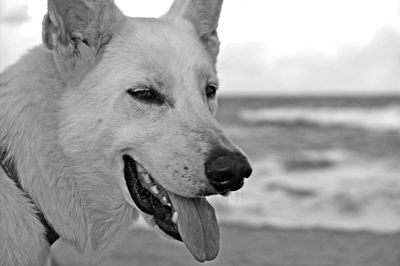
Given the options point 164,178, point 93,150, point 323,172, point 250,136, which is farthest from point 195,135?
point 250,136

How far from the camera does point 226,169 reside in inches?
114

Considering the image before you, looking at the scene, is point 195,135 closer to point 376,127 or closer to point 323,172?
point 323,172

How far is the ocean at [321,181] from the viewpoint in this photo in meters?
9.91

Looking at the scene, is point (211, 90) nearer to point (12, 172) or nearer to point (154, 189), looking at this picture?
point (154, 189)

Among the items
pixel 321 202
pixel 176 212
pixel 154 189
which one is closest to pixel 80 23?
pixel 154 189

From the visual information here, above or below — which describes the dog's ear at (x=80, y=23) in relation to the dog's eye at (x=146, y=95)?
above

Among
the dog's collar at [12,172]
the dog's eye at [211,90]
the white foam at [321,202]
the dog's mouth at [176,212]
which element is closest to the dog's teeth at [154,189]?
the dog's mouth at [176,212]

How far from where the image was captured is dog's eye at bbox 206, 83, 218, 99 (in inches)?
135

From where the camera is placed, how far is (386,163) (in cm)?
1449

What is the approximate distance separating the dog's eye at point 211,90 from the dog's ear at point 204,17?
1.06 feet

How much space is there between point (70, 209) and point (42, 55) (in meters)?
0.72

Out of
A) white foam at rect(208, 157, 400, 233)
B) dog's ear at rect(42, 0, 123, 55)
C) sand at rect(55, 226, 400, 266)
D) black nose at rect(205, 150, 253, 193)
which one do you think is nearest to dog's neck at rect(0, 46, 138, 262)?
dog's ear at rect(42, 0, 123, 55)

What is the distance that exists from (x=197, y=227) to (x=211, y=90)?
0.73 meters

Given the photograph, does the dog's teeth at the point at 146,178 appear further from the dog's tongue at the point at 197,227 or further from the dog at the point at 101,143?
the dog's tongue at the point at 197,227
